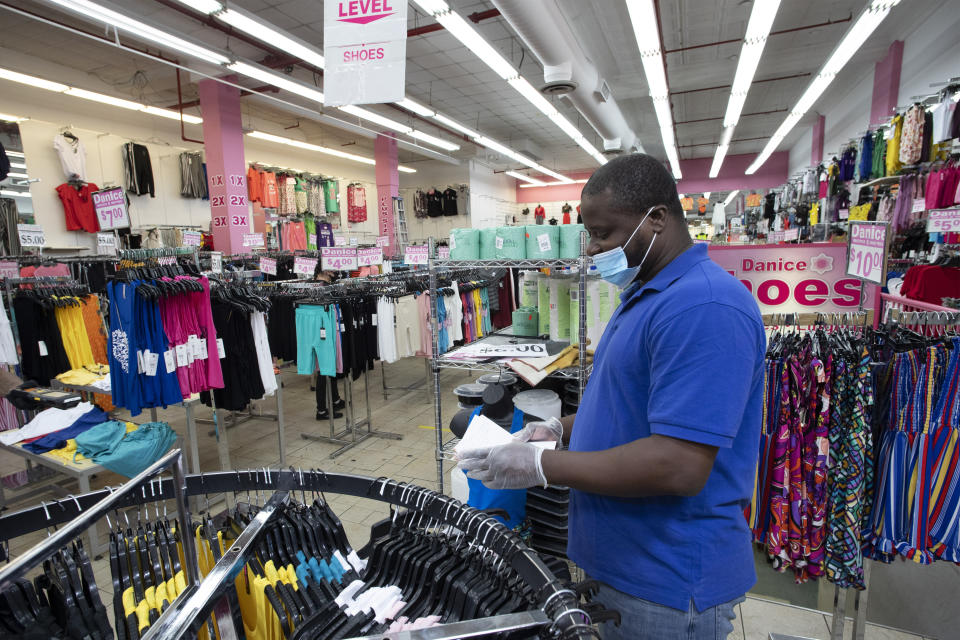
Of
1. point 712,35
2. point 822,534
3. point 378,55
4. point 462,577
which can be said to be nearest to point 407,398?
point 378,55

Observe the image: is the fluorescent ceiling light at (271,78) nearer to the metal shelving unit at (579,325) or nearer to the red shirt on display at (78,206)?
the red shirt on display at (78,206)

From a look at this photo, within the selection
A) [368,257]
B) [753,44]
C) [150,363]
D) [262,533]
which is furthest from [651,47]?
[262,533]

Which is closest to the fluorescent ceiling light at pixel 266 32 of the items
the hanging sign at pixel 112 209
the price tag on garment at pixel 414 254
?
the hanging sign at pixel 112 209

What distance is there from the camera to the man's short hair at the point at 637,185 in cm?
116

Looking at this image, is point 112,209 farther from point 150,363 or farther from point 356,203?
point 356,203

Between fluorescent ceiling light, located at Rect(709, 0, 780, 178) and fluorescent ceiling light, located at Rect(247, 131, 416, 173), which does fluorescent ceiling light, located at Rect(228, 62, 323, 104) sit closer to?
fluorescent ceiling light, located at Rect(247, 131, 416, 173)

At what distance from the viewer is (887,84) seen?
800 centimetres

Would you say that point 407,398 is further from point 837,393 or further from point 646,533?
point 646,533

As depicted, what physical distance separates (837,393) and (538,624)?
6.03ft

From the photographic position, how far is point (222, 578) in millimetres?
1025

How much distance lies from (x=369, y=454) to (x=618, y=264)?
13.1ft

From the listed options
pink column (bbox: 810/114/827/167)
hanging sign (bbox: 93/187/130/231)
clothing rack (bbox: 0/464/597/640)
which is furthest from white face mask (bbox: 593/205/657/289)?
pink column (bbox: 810/114/827/167)

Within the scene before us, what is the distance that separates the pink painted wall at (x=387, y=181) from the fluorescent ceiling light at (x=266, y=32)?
7.21 meters

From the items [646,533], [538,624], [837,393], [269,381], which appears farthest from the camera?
[269,381]
